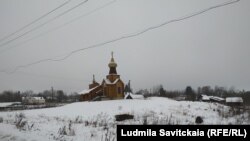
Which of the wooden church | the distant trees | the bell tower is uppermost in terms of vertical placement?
the bell tower

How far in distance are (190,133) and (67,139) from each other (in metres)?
4.57

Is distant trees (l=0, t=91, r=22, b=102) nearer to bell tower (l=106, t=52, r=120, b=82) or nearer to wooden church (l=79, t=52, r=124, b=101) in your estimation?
wooden church (l=79, t=52, r=124, b=101)

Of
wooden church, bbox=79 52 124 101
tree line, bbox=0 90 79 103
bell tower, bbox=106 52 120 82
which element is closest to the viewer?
wooden church, bbox=79 52 124 101

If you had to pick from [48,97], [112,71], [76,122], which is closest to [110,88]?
[112,71]

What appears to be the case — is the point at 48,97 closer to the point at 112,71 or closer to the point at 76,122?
the point at 112,71

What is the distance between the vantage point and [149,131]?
8562 mm

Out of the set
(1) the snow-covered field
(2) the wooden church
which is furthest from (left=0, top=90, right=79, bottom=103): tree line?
(1) the snow-covered field

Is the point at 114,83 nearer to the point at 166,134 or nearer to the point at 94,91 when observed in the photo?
the point at 94,91

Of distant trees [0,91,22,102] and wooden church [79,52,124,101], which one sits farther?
distant trees [0,91,22,102]

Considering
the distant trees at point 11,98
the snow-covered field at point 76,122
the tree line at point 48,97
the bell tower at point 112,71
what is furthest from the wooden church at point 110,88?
the distant trees at point 11,98

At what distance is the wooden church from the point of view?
6194 centimetres

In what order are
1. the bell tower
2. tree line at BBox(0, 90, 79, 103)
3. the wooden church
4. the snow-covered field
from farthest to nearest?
tree line at BBox(0, 90, 79, 103), the bell tower, the wooden church, the snow-covered field

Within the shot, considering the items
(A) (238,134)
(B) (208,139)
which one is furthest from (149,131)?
(A) (238,134)

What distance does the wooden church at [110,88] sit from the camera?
6194cm
